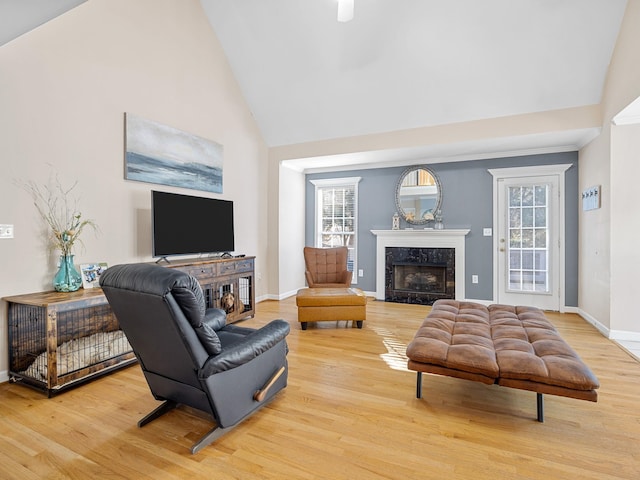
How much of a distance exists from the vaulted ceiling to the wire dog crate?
3.64m

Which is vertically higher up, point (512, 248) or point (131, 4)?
point (131, 4)

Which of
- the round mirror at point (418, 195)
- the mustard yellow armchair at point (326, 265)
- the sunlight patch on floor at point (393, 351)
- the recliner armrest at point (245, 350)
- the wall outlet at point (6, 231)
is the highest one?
the round mirror at point (418, 195)

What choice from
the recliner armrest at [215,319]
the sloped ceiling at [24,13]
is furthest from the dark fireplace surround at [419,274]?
the sloped ceiling at [24,13]

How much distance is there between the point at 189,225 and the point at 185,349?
7.81 ft

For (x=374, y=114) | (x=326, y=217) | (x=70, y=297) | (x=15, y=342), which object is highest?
(x=374, y=114)

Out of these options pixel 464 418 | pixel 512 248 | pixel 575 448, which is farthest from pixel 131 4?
pixel 512 248

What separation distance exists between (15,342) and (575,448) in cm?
380

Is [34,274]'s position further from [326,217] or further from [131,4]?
[326,217]

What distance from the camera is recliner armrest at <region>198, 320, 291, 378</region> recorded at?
170 cm

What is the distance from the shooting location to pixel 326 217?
646cm

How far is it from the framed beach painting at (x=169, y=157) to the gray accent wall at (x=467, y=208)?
7.89ft

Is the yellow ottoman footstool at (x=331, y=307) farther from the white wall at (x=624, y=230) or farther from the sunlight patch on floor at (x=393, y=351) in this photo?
the white wall at (x=624, y=230)

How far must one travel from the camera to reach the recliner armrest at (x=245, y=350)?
1.70 metres

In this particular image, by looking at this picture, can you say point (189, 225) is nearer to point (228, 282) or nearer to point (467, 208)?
point (228, 282)
